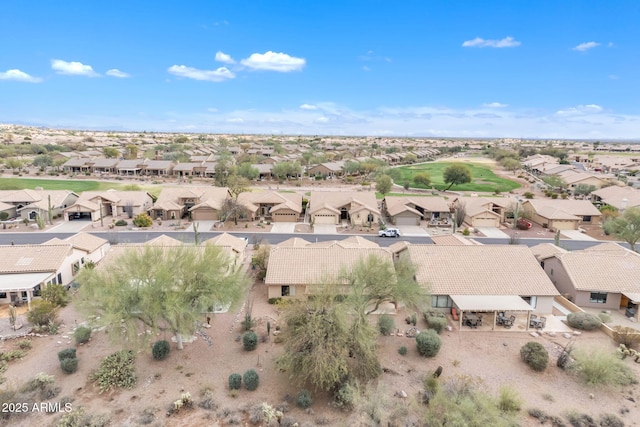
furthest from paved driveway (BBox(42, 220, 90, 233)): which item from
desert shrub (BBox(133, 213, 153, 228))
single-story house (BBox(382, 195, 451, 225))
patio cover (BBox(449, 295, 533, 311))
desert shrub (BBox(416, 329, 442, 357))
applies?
patio cover (BBox(449, 295, 533, 311))

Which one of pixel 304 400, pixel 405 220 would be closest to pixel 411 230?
pixel 405 220

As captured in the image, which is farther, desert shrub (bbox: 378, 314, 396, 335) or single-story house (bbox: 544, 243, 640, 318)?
single-story house (bbox: 544, 243, 640, 318)

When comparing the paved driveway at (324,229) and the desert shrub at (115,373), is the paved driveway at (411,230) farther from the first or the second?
the desert shrub at (115,373)

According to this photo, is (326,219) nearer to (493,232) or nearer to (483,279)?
(493,232)

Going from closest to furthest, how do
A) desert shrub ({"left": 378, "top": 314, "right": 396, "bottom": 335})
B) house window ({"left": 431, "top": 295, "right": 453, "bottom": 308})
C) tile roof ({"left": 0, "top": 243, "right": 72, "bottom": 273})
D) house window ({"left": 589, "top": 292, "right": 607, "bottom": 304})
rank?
desert shrub ({"left": 378, "top": 314, "right": 396, "bottom": 335}) → house window ({"left": 431, "top": 295, "right": 453, "bottom": 308}) → house window ({"left": 589, "top": 292, "right": 607, "bottom": 304}) → tile roof ({"left": 0, "top": 243, "right": 72, "bottom": 273})

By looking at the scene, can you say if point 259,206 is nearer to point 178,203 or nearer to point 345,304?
point 178,203

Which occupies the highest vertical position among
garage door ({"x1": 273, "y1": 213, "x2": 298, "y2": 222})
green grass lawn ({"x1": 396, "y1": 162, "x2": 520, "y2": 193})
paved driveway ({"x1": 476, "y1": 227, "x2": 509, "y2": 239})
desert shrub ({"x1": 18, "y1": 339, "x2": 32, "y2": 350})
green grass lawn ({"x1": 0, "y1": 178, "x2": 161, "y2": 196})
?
green grass lawn ({"x1": 396, "y1": 162, "x2": 520, "y2": 193})

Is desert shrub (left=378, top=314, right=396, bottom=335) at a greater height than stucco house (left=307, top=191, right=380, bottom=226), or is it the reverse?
stucco house (left=307, top=191, right=380, bottom=226)

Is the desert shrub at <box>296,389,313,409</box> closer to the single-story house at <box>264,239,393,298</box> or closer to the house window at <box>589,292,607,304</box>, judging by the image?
Result: the single-story house at <box>264,239,393,298</box>
